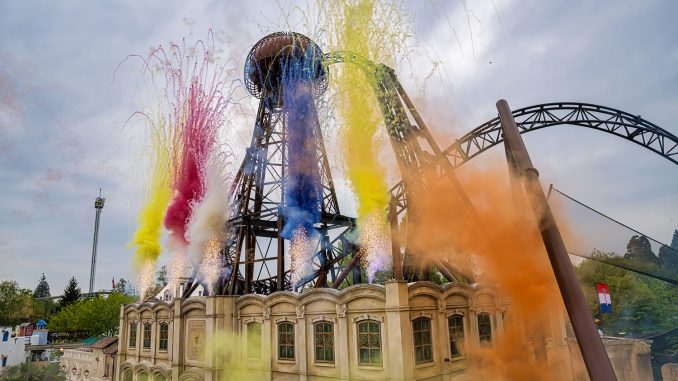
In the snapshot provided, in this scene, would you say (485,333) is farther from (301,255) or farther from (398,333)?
(301,255)

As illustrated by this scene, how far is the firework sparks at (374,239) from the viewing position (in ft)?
82.2

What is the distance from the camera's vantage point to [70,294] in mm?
82875

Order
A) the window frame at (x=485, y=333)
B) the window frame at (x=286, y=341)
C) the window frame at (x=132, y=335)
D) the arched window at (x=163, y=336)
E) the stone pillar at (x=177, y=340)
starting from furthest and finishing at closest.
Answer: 1. the window frame at (x=132, y=335)
2. the arched window at (x=163, y=336)
3. the stone pillar at (x=177, y=340)
4. the window frame at (x=485, y=333)
5. the window frame at (x=286, y=341)

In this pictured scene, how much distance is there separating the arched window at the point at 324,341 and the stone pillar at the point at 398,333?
302cm

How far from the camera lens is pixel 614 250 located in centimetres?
2673

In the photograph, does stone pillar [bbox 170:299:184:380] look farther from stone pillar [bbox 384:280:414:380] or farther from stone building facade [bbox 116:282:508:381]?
stone pillar [bbox 384:280:414:380]

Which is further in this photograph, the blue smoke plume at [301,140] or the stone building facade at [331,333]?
the blue smoke plume at [301,140]

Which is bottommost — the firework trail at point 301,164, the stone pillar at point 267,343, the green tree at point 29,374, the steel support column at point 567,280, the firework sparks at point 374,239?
the green tree at point 29,374

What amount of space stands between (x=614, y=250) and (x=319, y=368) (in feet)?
62.8

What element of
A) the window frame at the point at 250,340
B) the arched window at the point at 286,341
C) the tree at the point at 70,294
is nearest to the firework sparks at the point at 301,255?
the window frame at the point at 250,340

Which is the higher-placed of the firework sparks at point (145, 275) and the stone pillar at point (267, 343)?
the firework sparks at point (145, 275)

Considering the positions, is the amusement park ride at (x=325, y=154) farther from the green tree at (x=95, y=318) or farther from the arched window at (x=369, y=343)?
the green tree at (x=95, y=318)

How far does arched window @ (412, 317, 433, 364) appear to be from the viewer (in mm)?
19750

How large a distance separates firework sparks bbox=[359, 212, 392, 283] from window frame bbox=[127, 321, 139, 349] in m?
17.8
